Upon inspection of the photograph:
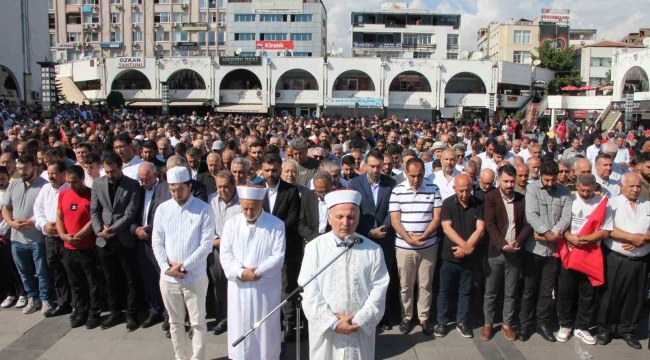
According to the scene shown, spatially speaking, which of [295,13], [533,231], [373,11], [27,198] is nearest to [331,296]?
[533,231]

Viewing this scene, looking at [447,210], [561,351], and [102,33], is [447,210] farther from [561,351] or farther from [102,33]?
[102,33]

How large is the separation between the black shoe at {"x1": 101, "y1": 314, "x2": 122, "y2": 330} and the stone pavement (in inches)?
3.1

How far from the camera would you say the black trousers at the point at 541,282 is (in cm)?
527

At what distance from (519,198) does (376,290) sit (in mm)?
2384

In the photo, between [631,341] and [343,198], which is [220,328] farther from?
[631,341]

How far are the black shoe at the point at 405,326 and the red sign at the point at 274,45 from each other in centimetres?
4615

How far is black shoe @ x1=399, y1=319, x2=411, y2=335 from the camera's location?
5406 millimetres

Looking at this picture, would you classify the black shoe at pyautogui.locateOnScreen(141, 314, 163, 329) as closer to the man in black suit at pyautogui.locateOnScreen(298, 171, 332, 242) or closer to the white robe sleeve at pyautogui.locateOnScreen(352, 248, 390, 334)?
the man in black suit at pyautogui.locateOnScreen(298, 171, 332, 242)

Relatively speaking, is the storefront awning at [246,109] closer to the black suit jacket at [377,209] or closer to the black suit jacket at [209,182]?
the black suit jacket at [209,182]

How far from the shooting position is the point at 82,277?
565cm

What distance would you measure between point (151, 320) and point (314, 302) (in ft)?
9.13

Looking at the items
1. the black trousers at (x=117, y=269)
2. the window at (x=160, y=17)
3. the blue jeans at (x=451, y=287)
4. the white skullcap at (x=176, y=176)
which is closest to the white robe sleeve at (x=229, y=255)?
the white skullcap at (x=176, y=176)

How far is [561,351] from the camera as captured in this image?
4984 millimetres

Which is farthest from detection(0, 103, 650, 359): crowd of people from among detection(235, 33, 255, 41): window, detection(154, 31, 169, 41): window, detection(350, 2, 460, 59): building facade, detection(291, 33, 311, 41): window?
detection(154, 31, 169, 41): window
